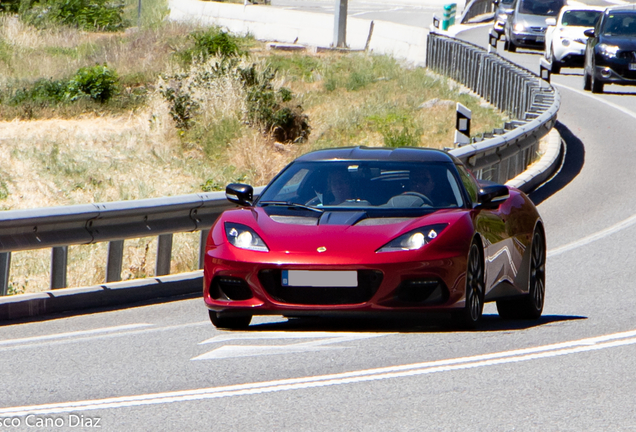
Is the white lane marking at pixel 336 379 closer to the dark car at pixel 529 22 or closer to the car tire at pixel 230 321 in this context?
the car tire at pixel 230 321

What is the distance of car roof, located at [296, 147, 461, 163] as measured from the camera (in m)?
8.65

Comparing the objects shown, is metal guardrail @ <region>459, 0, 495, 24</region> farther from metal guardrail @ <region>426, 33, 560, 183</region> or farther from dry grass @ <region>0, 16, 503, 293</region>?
metal guardrail @ <region>426, 33, 560, 183</region>

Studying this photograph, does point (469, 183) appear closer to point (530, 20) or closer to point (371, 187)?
point (371, 187)

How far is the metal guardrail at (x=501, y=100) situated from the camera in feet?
53.7

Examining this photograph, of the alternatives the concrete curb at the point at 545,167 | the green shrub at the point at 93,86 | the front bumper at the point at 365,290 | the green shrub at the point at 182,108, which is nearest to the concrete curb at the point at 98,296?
the front bumper at the point at 365,290

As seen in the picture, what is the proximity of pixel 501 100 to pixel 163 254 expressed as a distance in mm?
17127

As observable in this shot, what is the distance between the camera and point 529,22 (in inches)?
1550

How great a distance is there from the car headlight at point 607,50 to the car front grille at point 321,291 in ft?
67.1

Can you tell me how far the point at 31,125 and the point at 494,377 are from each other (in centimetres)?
2361

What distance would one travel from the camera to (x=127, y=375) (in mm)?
6676

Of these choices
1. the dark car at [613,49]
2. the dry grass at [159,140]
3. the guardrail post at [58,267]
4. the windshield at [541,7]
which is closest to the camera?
the guardrail post at [58,267]

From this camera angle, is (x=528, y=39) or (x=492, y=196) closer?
(x=492, y=196)

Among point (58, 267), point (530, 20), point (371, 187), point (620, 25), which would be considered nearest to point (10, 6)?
point (530, 20)

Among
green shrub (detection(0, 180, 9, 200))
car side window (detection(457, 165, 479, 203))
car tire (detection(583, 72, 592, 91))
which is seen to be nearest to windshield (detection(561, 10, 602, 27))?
car tire (detection(583, 72, 592, 91))
